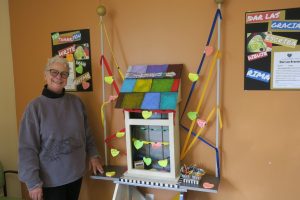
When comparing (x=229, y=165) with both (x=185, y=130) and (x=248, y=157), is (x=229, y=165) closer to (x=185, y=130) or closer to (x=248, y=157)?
(x=248, y=157)

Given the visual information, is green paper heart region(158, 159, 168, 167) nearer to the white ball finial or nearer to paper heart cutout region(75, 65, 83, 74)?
paper heart cutout region(75, 65, 83, 74)

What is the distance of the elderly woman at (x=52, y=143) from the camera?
61.6 inches

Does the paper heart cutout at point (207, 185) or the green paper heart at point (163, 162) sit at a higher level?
the green paper heart at point (163, 162)

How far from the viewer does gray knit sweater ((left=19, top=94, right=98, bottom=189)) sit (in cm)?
156

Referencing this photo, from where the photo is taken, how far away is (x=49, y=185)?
1.63m

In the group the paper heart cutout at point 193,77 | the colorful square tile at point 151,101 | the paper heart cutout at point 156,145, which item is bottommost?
the paper heart cutout at point 156,145

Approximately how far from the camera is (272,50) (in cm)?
151

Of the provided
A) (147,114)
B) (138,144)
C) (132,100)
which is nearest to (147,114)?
(147,114)

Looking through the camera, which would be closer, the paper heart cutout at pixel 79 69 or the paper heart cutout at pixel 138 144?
the paper heart cutout at pixel 138 144

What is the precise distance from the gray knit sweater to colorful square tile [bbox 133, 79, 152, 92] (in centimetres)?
46

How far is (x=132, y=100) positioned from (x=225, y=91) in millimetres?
565

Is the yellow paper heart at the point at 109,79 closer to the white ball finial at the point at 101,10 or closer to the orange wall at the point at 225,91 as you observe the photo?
the orange wall at the point at 225,91

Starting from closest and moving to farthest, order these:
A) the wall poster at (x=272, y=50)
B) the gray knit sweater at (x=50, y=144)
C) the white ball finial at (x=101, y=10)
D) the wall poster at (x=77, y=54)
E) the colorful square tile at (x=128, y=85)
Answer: the wall poster at (x=272, y=50) → the gray knit sweater at (x=50, y=144) → the colorful square tile at (x=128, y=85) → the white ball finial at (x=101, y=10) → the wall poster at (x=77, y=54)

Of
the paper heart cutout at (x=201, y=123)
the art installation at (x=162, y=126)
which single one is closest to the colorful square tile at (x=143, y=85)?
the art installation at (x=162, y=126)
